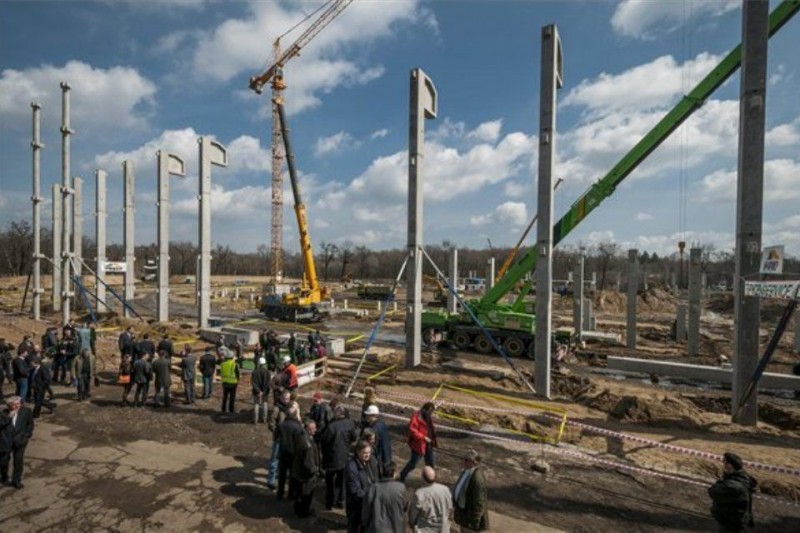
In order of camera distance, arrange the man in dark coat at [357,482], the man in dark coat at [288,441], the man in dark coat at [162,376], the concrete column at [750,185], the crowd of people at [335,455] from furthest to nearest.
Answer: the man in dark coat at [162,376] → the concrete column at [750,185] → the man in dark coat at [288,441] → the man in dark coat at [357,482] → the crowd of people at [335,455]

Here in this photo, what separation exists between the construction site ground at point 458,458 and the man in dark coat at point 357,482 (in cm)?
92

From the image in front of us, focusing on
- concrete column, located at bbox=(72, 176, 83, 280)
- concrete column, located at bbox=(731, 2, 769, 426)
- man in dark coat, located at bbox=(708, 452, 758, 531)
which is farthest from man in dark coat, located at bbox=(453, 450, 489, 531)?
concrete column, located at bbox=(72, 176, 83, 280)

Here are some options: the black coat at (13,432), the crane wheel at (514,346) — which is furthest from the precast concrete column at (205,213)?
the crane wheel at (514,346)

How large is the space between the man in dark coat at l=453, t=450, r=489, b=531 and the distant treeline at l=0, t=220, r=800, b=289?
185 feet

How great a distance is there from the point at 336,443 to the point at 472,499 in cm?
205

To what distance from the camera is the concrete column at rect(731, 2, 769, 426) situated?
32.6ft

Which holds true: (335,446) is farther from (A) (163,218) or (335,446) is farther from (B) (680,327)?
(B) (680,327)

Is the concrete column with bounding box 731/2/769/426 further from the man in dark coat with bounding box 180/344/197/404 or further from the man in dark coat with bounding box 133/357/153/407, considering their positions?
the man in dark coat with bounding box 133/357/153/407

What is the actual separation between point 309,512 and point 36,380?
7.76m

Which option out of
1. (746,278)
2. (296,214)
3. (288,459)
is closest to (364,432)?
(288,459)

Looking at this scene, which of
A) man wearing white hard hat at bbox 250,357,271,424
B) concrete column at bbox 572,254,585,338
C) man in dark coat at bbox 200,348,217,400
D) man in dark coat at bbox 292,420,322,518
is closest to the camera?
man in dark coat at bbox 292,420,322,518

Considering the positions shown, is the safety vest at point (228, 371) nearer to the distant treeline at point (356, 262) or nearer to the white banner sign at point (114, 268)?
the white banner sign at point (114, 268)

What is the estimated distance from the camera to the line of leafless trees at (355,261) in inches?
2867

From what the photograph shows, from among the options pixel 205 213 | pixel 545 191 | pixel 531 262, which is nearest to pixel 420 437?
pixel 545 191
